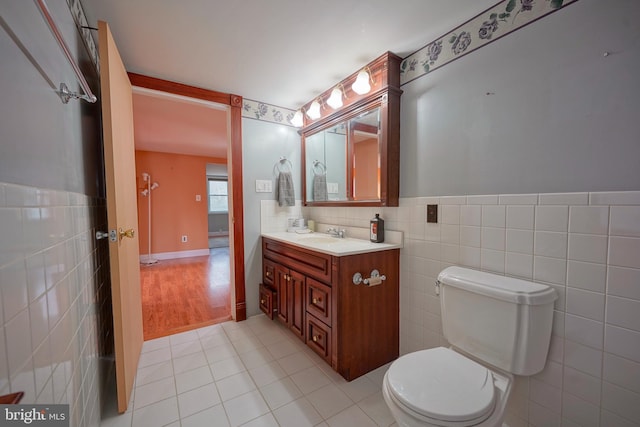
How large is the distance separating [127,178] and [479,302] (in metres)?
1.99

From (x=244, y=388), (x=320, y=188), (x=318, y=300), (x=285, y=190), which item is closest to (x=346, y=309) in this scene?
(x=318, y=300)

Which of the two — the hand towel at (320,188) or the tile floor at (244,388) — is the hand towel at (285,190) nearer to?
the hand towel at (320,188)

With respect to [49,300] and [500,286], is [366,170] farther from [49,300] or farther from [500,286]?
[49,300]

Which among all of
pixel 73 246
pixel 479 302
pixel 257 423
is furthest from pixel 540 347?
pixel 73 246

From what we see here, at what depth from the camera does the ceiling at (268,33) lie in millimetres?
1260

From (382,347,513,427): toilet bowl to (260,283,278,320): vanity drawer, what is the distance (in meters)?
1.34

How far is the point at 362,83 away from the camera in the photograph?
5.61ft

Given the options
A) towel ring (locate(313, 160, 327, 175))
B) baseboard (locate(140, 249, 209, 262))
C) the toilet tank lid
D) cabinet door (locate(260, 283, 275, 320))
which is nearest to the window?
baseboard (locate(140, 249, 209, 262))

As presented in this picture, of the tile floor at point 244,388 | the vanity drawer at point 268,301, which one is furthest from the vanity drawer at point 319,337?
the vanity drawer at point 268,301

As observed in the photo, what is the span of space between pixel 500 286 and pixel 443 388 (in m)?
0.49

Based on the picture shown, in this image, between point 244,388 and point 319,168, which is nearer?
point 244,388

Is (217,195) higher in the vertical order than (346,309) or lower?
higher

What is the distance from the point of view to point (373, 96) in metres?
1.72

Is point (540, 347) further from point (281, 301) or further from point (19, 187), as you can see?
point (19, 187)
